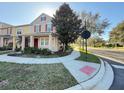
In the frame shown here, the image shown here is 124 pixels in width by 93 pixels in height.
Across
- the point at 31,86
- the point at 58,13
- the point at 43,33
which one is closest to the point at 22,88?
the point at 31,86

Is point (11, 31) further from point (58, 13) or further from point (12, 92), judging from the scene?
point (12, 92)

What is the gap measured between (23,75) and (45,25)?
14.4 meters

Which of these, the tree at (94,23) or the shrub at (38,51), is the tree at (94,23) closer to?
the tree at (94,23)

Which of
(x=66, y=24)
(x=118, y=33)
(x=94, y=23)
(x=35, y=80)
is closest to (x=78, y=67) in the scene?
(x=35, y=80)

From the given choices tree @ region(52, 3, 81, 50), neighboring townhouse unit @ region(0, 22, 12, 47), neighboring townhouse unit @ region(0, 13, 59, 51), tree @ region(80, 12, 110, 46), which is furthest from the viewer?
tree @ region(80, 12, 110, 46)

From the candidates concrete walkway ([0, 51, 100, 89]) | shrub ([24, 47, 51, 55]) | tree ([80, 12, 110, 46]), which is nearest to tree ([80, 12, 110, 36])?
tree ([80, 12, 110, 46])

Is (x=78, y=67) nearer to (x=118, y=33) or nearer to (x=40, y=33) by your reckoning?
(x=40, y=33)

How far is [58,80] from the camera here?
6258 mm

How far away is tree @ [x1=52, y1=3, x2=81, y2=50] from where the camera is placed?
16.0 metres

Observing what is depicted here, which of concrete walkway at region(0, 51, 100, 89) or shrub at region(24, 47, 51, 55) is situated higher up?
shrub at region(24, 47, 51, 55)

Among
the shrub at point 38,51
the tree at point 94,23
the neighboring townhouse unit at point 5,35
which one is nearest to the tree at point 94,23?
the tree at point 94,23

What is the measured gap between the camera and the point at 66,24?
52.7 feet

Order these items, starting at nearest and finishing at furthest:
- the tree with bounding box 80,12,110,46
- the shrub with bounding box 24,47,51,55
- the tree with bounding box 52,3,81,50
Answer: the shrub with bounding box 24,47,51,55 < the tree with bounding box 52,3,81,50 < the tree with bounding box 80,12,110,46

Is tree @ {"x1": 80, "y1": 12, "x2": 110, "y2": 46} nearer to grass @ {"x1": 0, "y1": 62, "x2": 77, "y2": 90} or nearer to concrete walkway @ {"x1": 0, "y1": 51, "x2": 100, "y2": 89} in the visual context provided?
concrete walkway @ {"x1": 0, "y1": 51, "x2": 100, "y2": 89}
